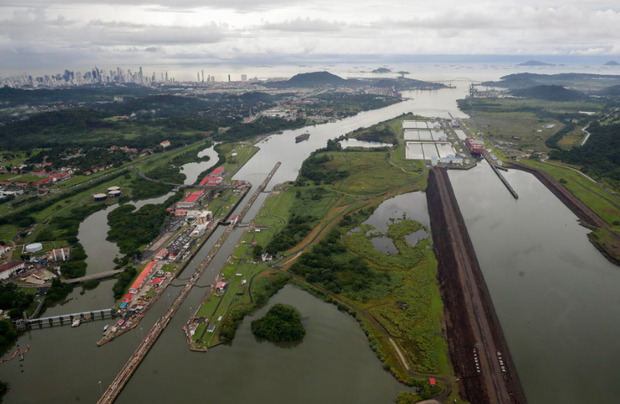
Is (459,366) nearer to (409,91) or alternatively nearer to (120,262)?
(120,262)

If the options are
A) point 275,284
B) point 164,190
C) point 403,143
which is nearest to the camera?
point 275,284

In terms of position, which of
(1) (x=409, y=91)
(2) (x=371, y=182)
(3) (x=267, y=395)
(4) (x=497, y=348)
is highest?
(1) (x=409, y=91)

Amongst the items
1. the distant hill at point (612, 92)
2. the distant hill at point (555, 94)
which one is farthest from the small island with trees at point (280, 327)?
the distant hill at point (612, 92)

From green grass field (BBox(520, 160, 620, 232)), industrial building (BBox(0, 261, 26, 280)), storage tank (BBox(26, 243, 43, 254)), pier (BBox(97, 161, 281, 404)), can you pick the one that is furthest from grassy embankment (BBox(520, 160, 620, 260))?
storage tank (BBox(26, 243, 43, 254))

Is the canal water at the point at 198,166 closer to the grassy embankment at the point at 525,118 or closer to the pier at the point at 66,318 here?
the pier at the point at 66,318

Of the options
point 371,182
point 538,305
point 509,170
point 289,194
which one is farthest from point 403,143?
point 538,305

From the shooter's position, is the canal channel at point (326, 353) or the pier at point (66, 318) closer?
the canal channel at point (326, 353)
